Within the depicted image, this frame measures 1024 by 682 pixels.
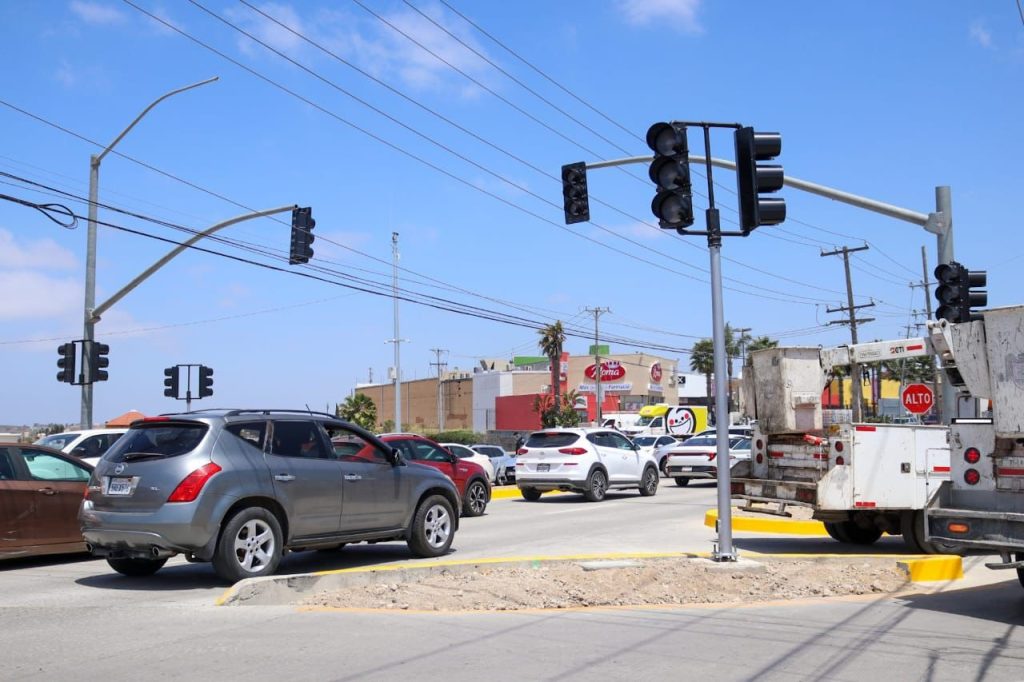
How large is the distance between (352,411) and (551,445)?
71.7 metres

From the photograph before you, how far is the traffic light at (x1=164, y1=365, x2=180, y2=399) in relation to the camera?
79.8ft

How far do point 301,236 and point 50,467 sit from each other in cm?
1009

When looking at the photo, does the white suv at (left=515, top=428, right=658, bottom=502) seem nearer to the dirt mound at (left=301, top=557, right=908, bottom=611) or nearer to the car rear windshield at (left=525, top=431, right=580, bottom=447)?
the car rear windshield at (left=525, top=431, right=580, bottom=447)

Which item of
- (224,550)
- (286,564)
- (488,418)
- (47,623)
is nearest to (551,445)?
(286,564)

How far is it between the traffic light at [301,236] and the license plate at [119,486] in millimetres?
11913

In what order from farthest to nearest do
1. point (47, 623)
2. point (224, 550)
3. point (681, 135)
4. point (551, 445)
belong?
point (551, 445), point (681, 135), point (224, 550), point (47, 623)

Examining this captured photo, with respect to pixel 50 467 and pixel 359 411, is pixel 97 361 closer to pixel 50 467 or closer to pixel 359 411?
pixel 50 467

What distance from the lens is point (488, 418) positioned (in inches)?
3556

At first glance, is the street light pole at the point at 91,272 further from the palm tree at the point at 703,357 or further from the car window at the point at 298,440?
the palm tree at the point at 703,357

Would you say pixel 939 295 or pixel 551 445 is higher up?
pixel 939 295

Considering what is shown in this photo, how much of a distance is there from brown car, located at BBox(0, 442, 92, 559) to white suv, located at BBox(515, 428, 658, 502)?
11910 millimetres

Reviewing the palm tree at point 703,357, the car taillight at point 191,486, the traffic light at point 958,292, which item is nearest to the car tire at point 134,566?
the car taillight at point 191,486

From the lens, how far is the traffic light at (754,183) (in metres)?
10.5

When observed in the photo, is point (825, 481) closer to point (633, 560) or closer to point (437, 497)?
point (633, 560)
